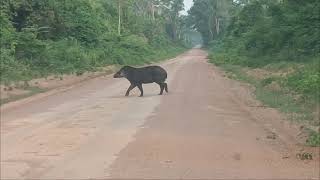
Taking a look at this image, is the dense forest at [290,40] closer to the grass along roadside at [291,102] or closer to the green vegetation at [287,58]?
the green vegetation at [287,58]

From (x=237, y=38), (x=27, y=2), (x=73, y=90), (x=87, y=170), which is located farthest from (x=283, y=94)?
(x=237, y=38)

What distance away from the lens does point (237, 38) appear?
56.2m

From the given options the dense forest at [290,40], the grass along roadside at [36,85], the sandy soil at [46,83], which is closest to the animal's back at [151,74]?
the grass along roadside at [36,85]

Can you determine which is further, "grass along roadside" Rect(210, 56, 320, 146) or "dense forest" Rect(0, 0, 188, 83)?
"dense forest" Rect(0, 0, 188, 83)

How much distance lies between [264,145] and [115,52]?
110ft

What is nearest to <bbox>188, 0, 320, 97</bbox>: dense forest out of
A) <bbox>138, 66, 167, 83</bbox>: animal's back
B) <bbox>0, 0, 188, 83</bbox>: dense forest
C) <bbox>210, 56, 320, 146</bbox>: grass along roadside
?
<bbox>210, 56, 320, 146</bbox>: grass along roadside

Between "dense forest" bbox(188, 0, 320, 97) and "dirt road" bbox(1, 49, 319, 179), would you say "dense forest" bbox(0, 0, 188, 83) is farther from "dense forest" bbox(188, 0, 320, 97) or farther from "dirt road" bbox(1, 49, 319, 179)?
"dense forest" bbox(188, 0, 320, 97)

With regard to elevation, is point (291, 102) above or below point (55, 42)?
below

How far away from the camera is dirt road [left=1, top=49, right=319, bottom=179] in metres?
8.02

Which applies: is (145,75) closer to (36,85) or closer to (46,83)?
(36,85)

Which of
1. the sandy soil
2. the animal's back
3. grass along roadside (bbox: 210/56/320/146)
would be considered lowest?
the sandy soil

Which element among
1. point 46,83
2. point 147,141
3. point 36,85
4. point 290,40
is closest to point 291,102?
point 147,141

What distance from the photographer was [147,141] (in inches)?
405

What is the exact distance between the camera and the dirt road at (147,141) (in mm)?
8020
